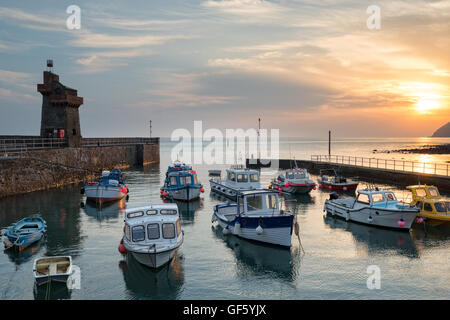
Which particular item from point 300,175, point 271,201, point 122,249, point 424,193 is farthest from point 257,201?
point 300,175

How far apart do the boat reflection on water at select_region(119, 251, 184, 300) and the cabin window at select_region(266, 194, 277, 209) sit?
21.9ft

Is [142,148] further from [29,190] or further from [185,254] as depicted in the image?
[185,254]

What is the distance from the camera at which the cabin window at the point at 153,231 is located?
61.4ft

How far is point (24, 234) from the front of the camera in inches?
867

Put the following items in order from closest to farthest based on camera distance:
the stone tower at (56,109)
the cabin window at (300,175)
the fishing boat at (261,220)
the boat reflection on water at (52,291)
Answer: the boat reflection on water at (52,291)
the fishing boat at (261,220)
the cabin window at (300,175)
the stone tower at (56,109)

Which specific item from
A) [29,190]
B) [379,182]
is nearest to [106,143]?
[29,190]

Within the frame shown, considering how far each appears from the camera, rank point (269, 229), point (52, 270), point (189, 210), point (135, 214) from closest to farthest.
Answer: point (52, 270) < point (135, 214) < point (269, 229) < point (189, 210)

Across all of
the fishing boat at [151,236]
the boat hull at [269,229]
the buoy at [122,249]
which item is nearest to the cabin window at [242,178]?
the boat hull at [269,229]

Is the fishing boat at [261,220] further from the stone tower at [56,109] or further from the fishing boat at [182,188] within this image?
the stone tower at [56,109]

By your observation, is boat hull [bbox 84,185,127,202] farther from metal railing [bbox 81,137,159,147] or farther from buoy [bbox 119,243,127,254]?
metal railing [bbox 81,137,159,147]

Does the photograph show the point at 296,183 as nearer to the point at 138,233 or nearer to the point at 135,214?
the point at 135,214

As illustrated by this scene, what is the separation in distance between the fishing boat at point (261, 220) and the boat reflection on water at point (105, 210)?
11.8m

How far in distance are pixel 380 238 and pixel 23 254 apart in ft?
70.4
